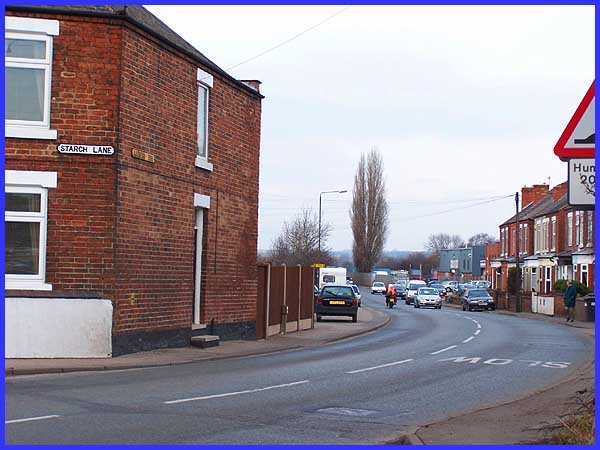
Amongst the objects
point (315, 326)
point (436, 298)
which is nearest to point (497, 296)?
point (436, 298)

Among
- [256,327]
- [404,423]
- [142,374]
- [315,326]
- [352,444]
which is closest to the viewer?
[352,444]

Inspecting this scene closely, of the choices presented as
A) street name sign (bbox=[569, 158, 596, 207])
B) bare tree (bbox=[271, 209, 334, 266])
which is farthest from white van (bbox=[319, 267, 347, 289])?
street name sign (bbox=[569, 158, 596, 207])

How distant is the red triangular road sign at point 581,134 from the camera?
6.75 m

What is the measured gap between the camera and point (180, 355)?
1903 cm

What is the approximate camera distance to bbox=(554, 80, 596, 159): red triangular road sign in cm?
675

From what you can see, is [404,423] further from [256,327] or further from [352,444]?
[256,327]

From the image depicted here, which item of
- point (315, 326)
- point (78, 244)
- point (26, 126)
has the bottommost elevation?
point (315, 326)

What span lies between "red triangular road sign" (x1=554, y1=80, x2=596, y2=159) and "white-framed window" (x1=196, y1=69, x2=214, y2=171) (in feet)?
50.2

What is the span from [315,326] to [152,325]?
13.6 metres

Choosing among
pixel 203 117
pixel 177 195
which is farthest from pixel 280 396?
pixel 203 117

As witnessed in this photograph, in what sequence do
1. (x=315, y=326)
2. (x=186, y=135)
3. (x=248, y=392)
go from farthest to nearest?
1. (x=315, y=326)
2. (x=186, y=135)
3. (x=248, y=392)

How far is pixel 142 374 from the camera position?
52.0 feet

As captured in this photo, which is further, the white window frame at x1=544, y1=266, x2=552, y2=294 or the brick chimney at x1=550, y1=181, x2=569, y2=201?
the brick chimney at x1=550, y1=181, x2=569, y2=201

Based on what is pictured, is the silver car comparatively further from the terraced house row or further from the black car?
the black car
